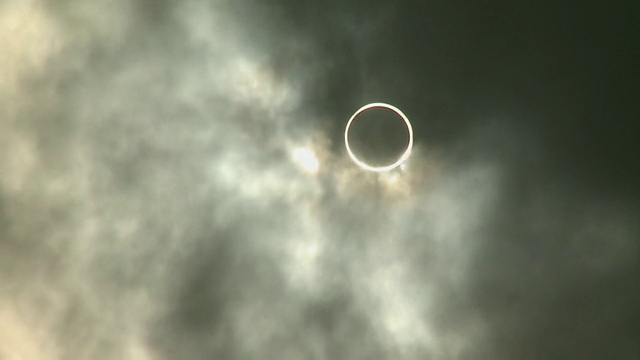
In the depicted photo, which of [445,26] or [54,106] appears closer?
[445,26]

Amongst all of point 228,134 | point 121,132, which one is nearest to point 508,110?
point 228,134

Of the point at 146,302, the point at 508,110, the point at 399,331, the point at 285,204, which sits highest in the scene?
the point at 508,110

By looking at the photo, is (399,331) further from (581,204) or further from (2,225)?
(2,225)

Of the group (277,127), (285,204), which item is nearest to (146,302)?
(285,204)

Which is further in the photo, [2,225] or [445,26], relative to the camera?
[2,225]

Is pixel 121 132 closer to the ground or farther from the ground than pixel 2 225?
farther from the ground

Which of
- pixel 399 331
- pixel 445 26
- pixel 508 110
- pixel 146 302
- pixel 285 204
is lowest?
pixel 399 331

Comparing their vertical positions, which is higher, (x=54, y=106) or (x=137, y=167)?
(x=54, y=106)

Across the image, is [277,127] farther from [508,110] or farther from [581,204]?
[581,204]

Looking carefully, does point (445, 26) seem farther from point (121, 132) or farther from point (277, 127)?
point (121, 132)
